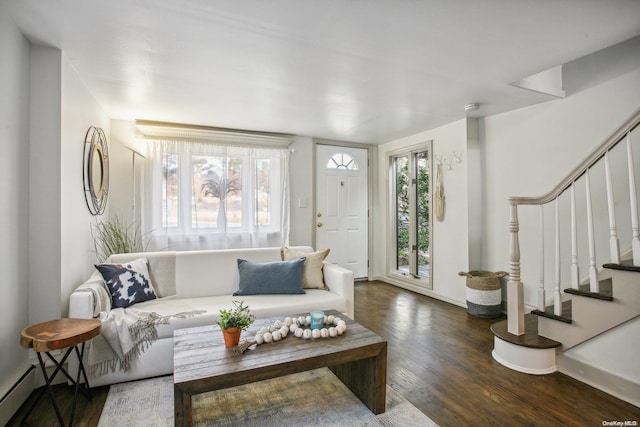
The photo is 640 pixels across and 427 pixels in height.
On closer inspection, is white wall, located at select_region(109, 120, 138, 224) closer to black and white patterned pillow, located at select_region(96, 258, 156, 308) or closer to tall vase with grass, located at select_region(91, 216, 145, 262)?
tall vase with grass, located at select_region(91, 216, 145, 262)

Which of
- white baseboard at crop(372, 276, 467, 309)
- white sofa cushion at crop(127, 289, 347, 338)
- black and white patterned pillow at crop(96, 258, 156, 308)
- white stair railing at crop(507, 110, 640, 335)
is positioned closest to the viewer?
white stair railing at crop(507, 110, 640, 335)

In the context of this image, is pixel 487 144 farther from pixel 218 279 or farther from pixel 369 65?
pixel 218 279

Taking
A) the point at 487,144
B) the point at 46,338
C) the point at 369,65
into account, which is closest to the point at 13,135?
the point at 46,338

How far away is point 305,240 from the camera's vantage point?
4.81 meters

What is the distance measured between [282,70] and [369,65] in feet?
2.14

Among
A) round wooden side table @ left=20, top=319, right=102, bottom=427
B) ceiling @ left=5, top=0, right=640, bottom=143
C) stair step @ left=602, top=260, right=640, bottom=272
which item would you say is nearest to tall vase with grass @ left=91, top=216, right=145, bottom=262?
ceiling @ left=5, top=0, right=640, bottom=143

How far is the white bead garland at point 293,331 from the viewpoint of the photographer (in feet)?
6.15

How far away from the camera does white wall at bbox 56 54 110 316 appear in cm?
226

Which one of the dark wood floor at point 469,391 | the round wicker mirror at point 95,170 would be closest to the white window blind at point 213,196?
the round wicker mirror at point 95,170

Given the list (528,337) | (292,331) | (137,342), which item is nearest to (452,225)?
(528,337)

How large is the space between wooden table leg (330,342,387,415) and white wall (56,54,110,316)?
6.61 feet

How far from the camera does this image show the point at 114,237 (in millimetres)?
3424

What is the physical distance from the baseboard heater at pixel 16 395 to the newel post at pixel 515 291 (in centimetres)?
324

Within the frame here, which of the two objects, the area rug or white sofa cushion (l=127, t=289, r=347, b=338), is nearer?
the area rug
